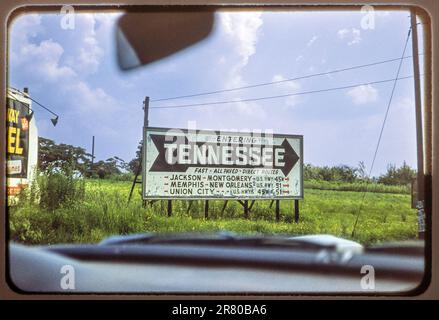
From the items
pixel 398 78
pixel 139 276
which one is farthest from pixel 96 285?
pixel 398 78

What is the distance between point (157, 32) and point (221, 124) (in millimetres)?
579

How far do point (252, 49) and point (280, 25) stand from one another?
0.62 ft

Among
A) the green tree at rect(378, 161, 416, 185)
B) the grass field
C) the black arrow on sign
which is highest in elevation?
the black arrow on sign

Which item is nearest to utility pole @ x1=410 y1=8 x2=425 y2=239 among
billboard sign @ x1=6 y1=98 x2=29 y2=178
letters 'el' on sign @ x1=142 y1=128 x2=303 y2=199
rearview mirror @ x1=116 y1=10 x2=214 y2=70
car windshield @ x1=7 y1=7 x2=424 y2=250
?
car windshield @ x1=7 y1=7 x2=424 y2=250

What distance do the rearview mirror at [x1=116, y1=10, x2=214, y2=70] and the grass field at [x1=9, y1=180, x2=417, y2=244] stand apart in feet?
2.21

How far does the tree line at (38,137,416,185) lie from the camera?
7.80ft

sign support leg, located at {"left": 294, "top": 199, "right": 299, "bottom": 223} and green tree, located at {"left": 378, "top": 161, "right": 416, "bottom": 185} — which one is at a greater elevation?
green tree, located at {"left": 378, "top": 161, "right": 416, "bottom": 185}

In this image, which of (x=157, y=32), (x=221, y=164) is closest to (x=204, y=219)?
(x=221, y=164)

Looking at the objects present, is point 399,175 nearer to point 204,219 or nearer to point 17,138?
point 204,219

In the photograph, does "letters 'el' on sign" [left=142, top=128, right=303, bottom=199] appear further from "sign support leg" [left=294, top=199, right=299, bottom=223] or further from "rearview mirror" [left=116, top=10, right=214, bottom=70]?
"rearview mirror" [left=116, top=10, right=214, bottom=70]

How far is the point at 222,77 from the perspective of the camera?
242 centimetres

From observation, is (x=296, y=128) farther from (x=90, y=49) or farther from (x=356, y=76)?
(x=90, y=49)

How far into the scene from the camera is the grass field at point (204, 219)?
2369 mm

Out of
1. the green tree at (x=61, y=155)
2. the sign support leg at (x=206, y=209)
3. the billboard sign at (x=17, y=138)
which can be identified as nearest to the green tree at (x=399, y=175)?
the sign support leg at (x=206, y=209)
